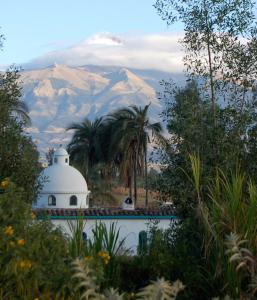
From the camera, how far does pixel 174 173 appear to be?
59.7ft

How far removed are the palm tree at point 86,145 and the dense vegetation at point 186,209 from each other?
5292 cm

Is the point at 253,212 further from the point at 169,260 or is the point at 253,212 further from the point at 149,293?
the point at 149,293

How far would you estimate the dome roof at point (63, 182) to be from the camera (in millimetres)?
62906

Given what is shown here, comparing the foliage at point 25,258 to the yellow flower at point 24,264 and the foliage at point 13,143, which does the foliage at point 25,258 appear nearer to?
the yellow flower at point 24,264

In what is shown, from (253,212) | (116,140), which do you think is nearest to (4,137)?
(253,212)

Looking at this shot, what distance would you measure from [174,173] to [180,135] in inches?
37.6

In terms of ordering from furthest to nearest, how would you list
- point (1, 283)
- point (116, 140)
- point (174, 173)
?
point (116, 140) → point (174, 173) → point (1, 283)

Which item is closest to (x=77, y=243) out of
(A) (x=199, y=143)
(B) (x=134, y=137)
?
(A) (x=199, y=143)

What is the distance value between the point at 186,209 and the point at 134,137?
6281cm

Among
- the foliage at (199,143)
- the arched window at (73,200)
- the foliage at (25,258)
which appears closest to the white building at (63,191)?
the arched window at (73,200)

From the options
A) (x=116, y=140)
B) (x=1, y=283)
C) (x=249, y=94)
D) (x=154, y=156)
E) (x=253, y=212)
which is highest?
(x=116, y=140)

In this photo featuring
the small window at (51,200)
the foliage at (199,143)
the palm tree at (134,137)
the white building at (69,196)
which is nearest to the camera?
the foliage at (199,143)

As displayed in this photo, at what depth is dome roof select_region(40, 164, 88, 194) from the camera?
62.9 m

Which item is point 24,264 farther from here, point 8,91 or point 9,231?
point 8,91
